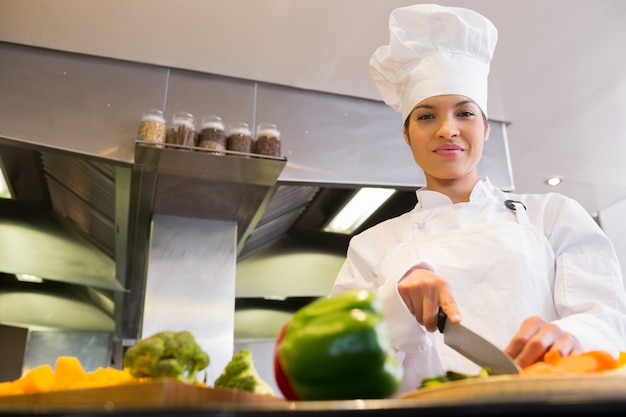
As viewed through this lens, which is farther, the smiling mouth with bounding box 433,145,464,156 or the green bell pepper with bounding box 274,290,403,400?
the smiling mouth with bounding box 433,145,464,156

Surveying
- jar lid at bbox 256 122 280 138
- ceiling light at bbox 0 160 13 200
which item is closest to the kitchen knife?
jar lid at bbox 256 122 280 138

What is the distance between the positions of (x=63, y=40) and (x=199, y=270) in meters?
0.99

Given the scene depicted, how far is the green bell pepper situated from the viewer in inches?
18.9

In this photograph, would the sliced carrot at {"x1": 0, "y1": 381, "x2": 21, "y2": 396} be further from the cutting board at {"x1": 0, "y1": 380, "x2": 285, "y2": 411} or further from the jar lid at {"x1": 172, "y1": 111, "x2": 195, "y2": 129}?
the jar lid at {"x1": 172, "y1": 111, "x2": 195, "y2": 129}

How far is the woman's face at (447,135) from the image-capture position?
4.15 ft

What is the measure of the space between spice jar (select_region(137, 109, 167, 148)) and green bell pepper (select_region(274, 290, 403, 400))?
4.58 ft

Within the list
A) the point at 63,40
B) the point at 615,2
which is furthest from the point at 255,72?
the point at 615,2

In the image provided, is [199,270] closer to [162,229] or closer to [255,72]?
[162,229]

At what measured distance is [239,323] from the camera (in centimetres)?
346

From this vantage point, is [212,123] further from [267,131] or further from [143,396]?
[143,396]

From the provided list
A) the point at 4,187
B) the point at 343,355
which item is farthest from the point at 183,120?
the point at 343,355

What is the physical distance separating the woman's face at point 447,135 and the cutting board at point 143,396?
2.83ft

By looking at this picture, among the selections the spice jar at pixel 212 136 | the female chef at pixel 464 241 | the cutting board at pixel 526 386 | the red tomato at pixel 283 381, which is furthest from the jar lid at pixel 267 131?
the cutting board at pixel 526 386

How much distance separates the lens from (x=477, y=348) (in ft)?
2.28
